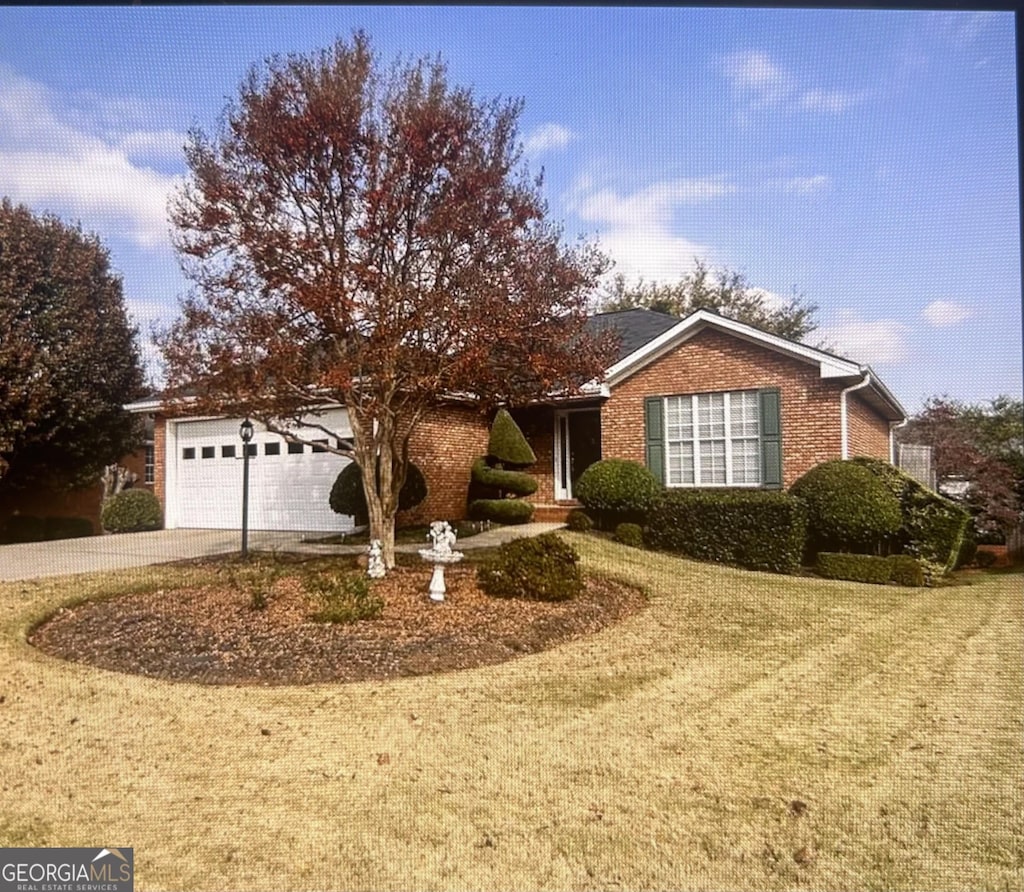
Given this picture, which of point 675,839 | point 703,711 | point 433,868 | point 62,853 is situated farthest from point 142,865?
point 703,711

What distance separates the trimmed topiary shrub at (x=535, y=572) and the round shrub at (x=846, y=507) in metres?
1.62

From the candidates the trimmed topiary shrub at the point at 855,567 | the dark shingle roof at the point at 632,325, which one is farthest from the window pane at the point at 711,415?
the trimmed topiary shrub at the point at 855,567

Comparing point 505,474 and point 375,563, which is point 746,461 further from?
point 375,563

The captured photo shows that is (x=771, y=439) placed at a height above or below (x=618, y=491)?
above

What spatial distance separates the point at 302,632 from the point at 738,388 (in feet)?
12.6

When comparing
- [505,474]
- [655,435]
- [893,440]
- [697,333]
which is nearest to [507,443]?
[505,474]

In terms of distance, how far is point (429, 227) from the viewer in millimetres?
3594

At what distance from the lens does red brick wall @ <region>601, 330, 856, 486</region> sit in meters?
5.04

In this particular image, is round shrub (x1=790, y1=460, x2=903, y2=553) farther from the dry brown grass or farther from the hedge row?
the dry brown grass

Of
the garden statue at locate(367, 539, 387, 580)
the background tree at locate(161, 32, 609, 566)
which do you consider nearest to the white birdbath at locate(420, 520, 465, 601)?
the garden statue at locate(367, 539, 387, 580)

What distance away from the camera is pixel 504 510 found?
712 centimetres

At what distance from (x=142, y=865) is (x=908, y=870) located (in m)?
1.62

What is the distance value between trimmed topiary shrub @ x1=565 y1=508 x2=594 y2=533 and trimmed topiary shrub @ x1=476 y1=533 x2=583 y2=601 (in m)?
2.18

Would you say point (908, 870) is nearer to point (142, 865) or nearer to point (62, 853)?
point (142, 865)
